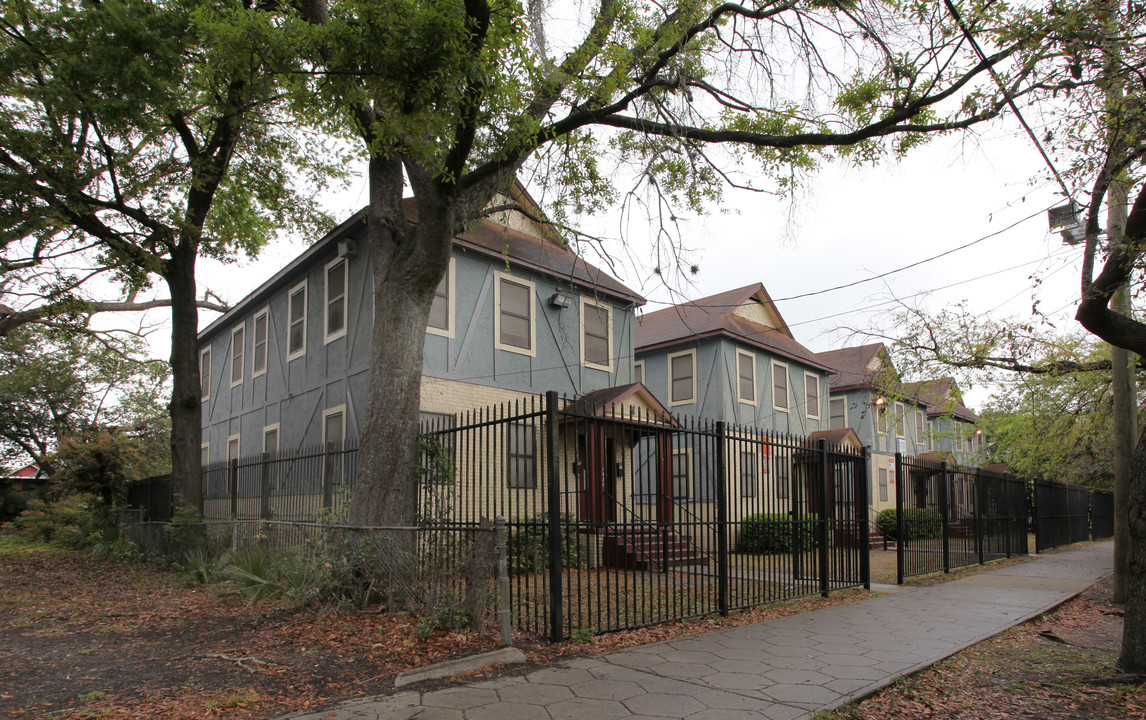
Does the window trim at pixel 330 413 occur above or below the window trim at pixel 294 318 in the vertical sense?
below

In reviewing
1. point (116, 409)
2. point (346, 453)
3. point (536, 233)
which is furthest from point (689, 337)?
point (116, 409)

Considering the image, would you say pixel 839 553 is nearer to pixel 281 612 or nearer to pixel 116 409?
pixel 281 612

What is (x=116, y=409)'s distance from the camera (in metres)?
35.2

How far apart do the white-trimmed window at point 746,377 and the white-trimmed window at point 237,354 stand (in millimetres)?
14651

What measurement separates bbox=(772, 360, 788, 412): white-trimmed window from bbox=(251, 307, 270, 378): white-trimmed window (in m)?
15.7

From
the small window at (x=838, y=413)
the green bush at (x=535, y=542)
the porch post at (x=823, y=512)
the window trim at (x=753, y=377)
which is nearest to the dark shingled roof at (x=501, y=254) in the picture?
the green bush at (x=535, y=542)

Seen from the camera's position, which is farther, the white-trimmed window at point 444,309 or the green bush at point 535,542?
the white-trimmed window at point 444,309

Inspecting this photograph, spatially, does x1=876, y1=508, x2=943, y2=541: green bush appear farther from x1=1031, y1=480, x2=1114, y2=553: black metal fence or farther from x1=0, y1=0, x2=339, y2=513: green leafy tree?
x1=0, y1=0, x2=339, y2=513: green leafy tree

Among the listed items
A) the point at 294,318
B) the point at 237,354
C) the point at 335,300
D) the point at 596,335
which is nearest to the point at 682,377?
the point at 596,335

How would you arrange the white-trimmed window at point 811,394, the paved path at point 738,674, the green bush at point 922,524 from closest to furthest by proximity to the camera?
the paved path at point 738,674 < the green bush at point 922,524 < the white-trimmed window at point 811,394

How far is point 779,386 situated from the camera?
2408 centimetres

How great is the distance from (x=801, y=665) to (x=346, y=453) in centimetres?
712

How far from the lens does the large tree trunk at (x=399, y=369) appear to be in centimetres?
861

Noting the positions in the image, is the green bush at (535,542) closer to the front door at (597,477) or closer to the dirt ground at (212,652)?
the front door at (597,477)
